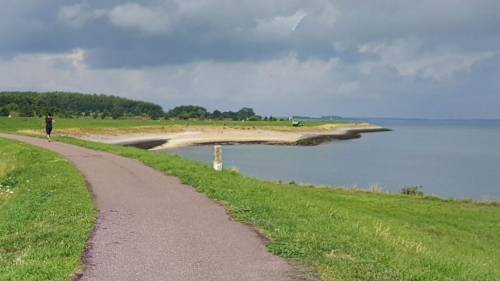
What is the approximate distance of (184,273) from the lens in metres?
8.56

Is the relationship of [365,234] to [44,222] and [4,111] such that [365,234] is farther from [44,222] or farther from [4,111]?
[4,111]

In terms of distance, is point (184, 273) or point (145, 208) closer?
point (184, 273)

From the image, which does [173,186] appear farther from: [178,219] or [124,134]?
[124,134]

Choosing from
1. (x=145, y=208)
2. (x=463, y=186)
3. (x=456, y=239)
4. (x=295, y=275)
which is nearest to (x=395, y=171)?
(x=463, y=186)

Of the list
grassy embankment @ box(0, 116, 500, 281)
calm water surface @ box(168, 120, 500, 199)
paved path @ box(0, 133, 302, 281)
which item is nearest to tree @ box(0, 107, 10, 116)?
calm water surface @ box(168, 120, 500, 199)

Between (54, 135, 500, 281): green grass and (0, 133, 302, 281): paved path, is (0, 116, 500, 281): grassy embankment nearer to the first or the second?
(54, 135, 500, 281): green grass

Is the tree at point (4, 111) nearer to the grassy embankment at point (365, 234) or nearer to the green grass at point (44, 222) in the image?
the green grass at point (44, 222)

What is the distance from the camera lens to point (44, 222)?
13.3 meters

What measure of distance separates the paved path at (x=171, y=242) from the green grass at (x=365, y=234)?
610 mm

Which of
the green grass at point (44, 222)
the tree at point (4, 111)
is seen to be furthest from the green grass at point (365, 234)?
the tree at point (4, 111)

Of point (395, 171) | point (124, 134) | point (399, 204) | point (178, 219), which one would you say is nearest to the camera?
point (178, 219)

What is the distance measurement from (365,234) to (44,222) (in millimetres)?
7669

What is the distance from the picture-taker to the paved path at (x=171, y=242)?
28.4 feet

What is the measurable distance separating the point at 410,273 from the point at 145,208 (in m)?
7.59
